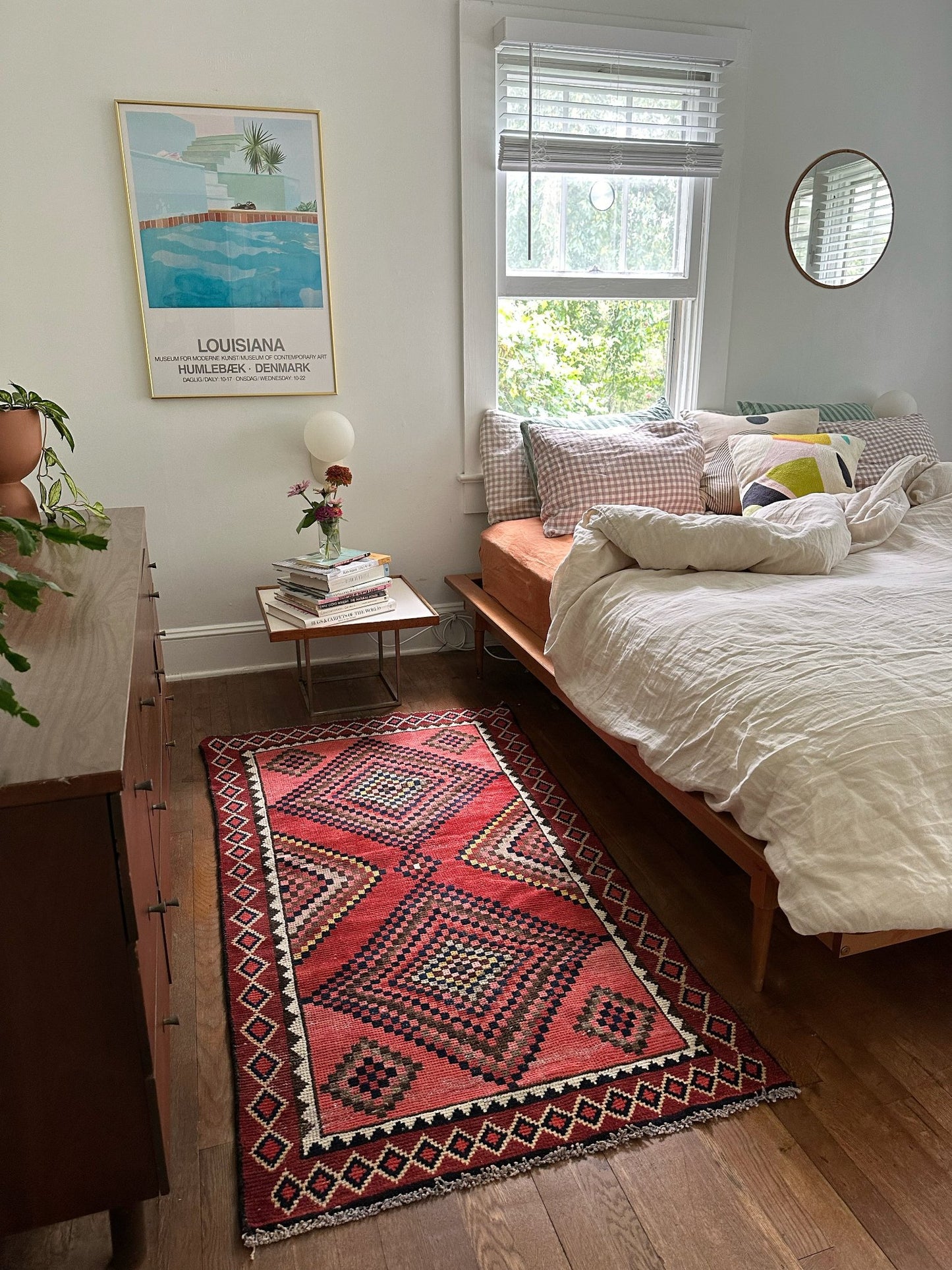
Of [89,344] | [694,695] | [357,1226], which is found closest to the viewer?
[357,1226]

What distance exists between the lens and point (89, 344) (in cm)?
301

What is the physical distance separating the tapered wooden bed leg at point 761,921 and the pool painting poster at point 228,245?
2.38 meters

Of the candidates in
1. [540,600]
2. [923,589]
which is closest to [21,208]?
[540,600]

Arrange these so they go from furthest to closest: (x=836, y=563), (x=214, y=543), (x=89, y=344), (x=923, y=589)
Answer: (x=214, y=543) → (x=89, y=344) → (x=836, y=563) → (x=923, y=589)

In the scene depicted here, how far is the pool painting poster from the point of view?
2934 mm

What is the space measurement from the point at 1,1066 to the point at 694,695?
55.3 inches

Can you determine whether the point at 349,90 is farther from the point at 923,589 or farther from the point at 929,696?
the point at 929,696

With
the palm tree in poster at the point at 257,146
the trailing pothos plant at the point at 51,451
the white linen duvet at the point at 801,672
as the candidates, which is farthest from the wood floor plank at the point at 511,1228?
the palm tree in poster at the point at 257,146

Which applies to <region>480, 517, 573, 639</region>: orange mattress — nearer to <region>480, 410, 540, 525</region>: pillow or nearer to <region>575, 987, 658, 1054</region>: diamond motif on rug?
<region>480, 410, 540, 525</region>: pillow

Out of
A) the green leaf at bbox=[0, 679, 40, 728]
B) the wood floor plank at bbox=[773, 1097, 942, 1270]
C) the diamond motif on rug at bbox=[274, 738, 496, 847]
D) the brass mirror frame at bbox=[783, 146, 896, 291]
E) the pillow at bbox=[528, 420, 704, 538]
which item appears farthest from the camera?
the brass mirror frame at bbox=[783, 146, 896, 291]

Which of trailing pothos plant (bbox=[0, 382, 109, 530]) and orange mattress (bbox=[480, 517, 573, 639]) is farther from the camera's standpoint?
orange mattress (bbox=[480, 517, 573, 639])

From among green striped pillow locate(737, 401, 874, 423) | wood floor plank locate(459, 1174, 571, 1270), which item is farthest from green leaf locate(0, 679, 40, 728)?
green striped pillow locate(737, 401, 874, 423)

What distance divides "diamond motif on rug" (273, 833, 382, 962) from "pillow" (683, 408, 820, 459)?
82.3 inches

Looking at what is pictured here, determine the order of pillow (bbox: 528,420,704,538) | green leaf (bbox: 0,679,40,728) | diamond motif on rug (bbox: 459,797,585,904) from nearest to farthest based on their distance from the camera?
green leaf (bbox: 0,679,40,728) < diamond motif on rug (bbox: 459,797,585,904) < pillow (bbox: 528,420,704,538)
